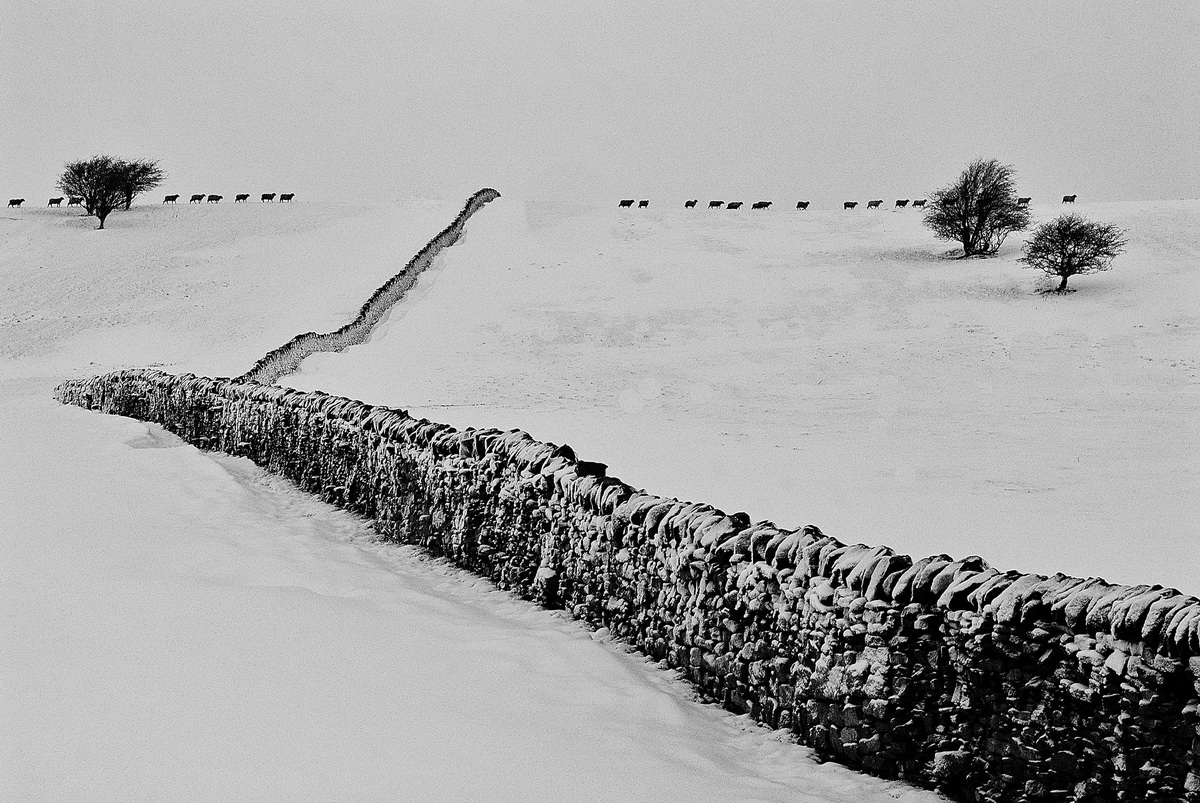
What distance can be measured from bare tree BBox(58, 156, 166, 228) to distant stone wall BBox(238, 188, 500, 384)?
26318mm

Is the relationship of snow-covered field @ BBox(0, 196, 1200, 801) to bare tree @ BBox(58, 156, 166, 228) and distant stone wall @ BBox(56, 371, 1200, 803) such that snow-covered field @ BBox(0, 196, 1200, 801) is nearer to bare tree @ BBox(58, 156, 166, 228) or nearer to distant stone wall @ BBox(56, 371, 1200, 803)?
distant stone wall @ BBox(56, 371, 1200, 803)

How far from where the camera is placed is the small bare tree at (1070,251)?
33875mm

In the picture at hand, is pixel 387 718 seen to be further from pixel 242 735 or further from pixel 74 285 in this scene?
pixel 74 285

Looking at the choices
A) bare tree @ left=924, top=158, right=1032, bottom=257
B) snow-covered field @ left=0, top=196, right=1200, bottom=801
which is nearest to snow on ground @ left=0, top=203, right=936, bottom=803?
snow-covered field @ left=0, top=196, right=1200, bottom=801

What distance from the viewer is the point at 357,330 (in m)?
31.0

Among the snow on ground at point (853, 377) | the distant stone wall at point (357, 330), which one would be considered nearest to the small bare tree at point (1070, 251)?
the snow on ground at point (853, 377)

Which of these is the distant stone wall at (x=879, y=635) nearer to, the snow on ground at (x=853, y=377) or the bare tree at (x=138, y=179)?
the snow on ground at (x=853, y=377)

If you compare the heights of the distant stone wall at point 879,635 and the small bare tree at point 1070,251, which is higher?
the small bare tree at point 1070,251

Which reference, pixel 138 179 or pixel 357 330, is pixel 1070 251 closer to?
pixel 357 330

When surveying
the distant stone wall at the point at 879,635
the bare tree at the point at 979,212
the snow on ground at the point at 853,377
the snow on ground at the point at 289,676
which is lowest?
the snow on ground at the point at 289,676

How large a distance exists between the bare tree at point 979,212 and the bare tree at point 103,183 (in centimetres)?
5064

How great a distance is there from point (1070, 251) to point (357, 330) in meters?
25.3

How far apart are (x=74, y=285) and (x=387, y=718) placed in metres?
46.0

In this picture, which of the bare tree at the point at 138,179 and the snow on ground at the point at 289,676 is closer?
the snow on ground at the point at 289,676
